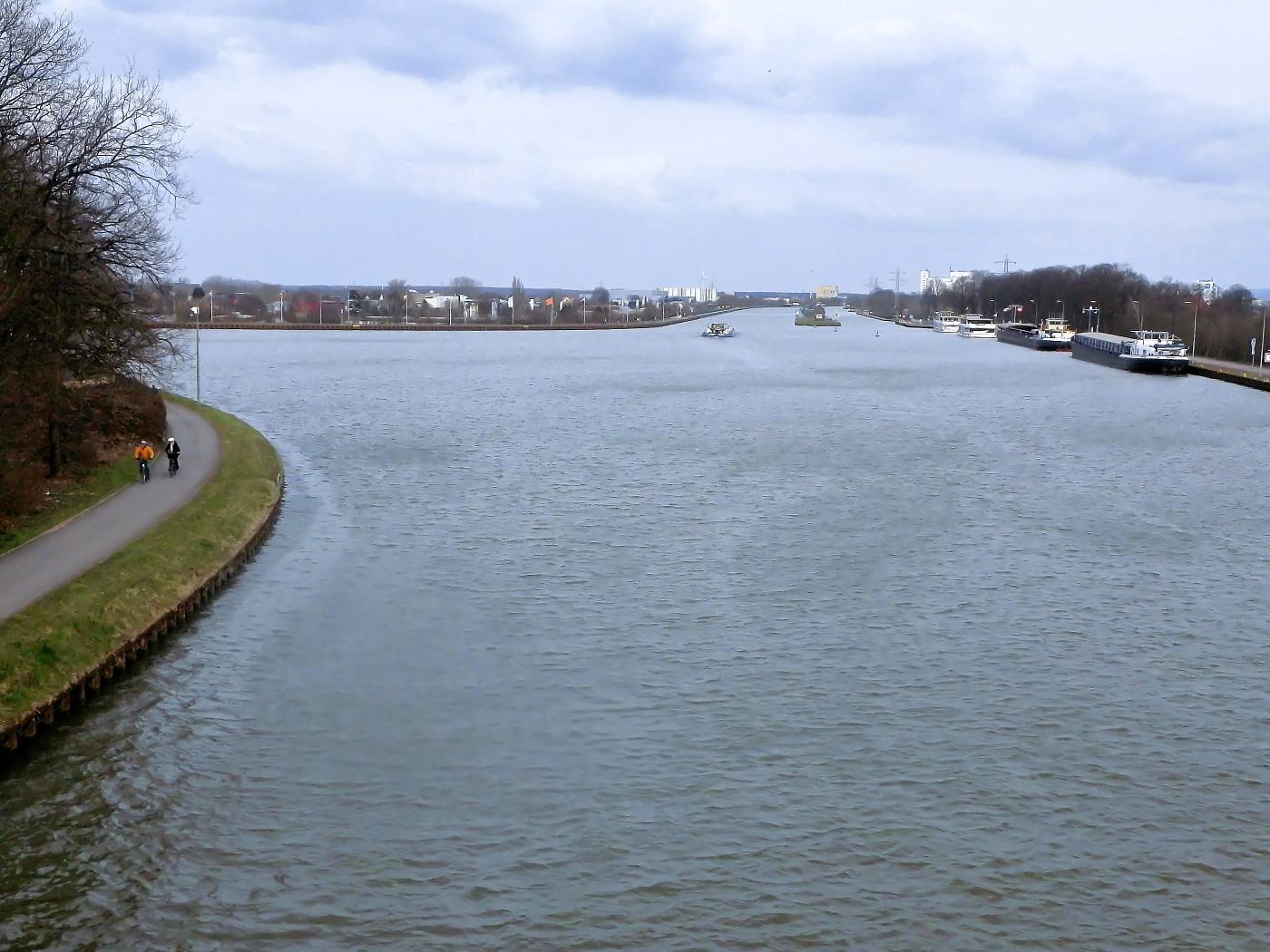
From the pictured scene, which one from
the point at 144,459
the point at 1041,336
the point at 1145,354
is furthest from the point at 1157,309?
the point at 144,459

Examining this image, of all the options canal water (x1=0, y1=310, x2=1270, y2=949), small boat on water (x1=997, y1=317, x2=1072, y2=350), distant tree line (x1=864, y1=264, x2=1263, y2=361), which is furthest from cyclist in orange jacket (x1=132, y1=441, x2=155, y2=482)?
small boat on water (x1=997, y1=317, x2=1072, y2=350)

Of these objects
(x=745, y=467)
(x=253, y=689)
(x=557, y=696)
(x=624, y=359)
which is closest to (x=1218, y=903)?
(x=557, y=696)

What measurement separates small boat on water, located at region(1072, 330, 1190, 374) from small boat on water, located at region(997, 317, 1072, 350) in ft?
98.1

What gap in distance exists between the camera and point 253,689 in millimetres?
23391

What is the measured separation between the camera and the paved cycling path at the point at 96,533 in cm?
2428

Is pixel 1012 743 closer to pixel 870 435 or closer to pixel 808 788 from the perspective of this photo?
pixel 808 788

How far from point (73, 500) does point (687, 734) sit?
765 inches

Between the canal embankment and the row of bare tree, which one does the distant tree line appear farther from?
the row of bare tree

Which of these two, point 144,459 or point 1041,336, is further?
point 1041,336

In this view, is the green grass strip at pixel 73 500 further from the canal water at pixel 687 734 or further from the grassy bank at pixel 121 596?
the canal water at pixel 687 734

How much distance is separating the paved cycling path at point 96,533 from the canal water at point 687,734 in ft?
7.97

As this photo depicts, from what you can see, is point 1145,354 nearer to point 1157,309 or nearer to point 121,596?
point 1157,309

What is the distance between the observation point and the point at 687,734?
2125 centimetres

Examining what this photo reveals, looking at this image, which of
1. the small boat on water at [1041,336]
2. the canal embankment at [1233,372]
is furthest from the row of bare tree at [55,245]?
the small boat on water at [1041,336]
